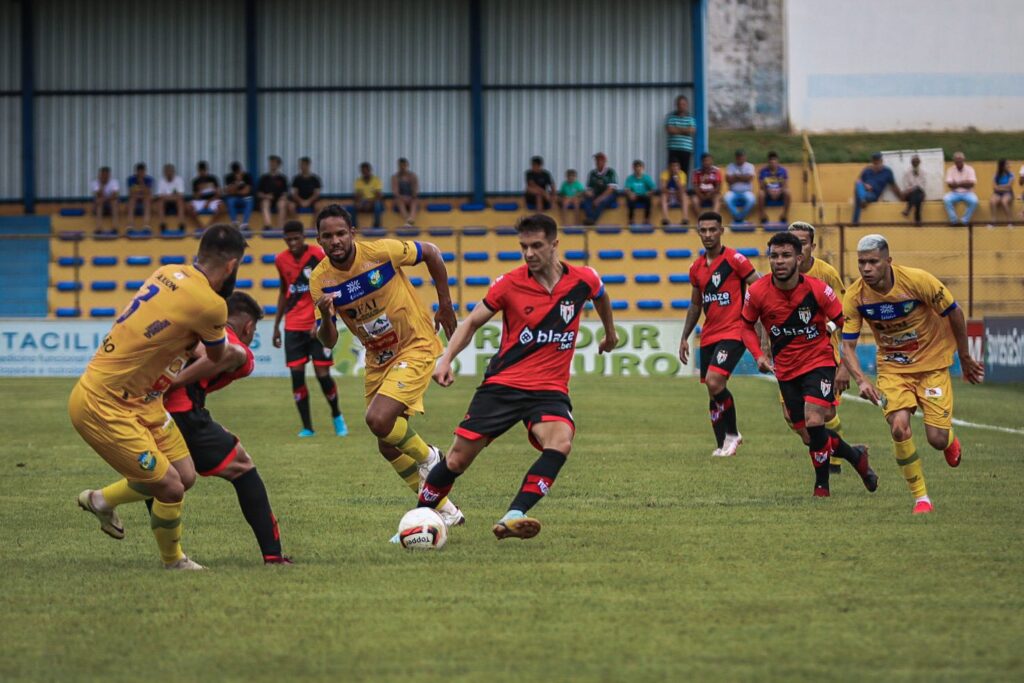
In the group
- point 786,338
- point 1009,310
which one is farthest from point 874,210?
point 786,338

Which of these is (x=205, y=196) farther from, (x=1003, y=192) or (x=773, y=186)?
(x=1003, y=192)

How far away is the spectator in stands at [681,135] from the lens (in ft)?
104

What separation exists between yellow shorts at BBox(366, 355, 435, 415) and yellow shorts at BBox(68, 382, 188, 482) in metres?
2.43

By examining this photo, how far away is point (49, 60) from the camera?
3372 cm

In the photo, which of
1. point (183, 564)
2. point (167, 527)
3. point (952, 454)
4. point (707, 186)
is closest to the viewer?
point (167, 527)

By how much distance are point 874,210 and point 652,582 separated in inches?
1004

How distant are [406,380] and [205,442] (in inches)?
87.6

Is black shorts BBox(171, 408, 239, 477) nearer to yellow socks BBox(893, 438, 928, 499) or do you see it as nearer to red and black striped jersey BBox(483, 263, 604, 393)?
red and black striped jersey BBox(483, 263, 604, 393)

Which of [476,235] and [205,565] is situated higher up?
[476,235]

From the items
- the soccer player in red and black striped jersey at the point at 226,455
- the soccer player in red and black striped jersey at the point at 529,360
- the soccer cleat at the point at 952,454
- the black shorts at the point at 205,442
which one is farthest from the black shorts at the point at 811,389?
the black shorts at the point at 205,442

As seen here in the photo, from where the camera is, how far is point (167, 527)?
24.4 feet

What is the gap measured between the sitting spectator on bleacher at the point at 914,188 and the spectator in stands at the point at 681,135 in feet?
15.4

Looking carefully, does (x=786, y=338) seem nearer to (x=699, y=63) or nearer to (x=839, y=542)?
(x=839, y=542)

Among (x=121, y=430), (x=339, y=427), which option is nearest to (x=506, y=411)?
(x=121, y=430)
